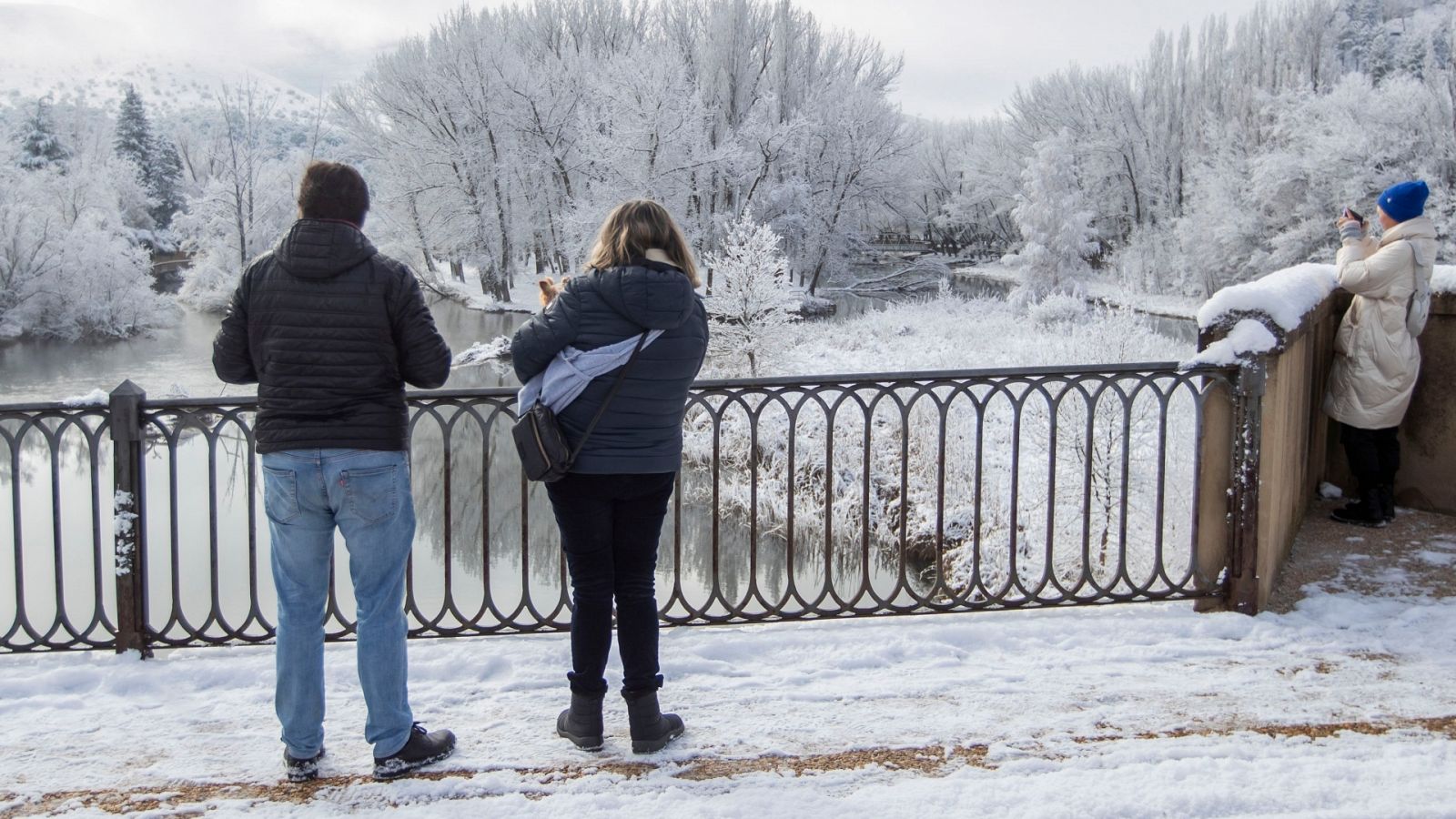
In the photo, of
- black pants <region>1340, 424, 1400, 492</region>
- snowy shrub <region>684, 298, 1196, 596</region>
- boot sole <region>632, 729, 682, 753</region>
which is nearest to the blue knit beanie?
black pants <region>1340, 424, 1400, 492</region>

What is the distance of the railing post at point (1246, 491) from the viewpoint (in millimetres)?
4457

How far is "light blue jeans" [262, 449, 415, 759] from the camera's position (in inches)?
121

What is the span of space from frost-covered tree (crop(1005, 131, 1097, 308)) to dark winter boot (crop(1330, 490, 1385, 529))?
37.1 metres

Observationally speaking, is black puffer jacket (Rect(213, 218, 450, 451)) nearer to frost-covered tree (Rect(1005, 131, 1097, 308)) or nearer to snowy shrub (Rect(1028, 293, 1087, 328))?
snowy shrub (Rect(1028, 293, 1087, 328))

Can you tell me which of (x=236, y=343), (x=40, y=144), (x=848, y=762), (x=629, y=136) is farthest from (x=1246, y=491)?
(x=40, y=144)

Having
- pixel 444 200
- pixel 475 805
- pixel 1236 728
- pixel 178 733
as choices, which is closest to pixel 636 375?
pixel 475 805

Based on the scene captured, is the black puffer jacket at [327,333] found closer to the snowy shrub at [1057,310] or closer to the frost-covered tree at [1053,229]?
the snowy shrub at [1057,310]

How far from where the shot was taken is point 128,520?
13.7 ft

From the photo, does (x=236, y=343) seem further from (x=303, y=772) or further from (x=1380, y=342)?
(x=1380, y=342)

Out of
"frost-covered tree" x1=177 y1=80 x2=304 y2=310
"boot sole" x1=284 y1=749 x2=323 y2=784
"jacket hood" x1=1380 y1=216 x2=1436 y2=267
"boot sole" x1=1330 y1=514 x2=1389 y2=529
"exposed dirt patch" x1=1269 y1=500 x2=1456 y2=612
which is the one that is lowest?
"boot sole" x1=284 y1=749 x2=323 y2=784

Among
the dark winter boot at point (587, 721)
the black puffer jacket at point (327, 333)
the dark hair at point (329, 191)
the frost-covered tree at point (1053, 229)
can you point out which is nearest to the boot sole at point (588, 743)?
the dark winter boot at point (587, 721)

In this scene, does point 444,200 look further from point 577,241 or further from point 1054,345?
point 1054,345

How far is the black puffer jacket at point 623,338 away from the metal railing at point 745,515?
1.02m

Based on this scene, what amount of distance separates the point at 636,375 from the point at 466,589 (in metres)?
10.5
